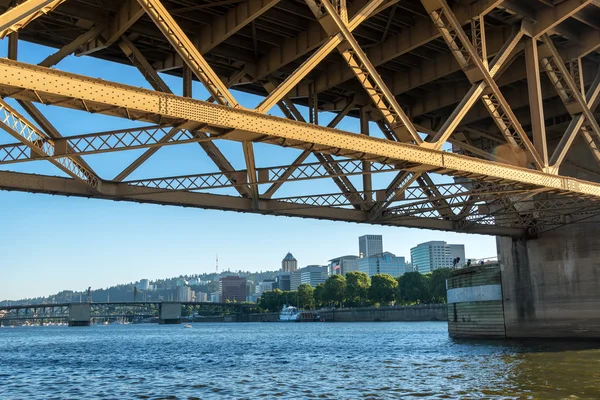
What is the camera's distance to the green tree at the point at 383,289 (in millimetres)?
194625

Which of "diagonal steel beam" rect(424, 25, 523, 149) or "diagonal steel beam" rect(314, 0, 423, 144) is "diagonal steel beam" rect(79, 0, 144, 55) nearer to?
"diagonal steel beam" rect(314, 0, 423, 144)

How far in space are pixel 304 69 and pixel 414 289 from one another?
175 m

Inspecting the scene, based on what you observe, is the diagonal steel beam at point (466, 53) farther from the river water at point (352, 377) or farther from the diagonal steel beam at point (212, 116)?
the river water at point (352, 377)

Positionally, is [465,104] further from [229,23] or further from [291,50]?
[229,23]

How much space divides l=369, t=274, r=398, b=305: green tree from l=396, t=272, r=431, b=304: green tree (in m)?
5.25

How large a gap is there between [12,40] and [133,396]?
15.1 meters

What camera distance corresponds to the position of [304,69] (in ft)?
49.0

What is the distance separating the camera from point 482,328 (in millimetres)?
48406

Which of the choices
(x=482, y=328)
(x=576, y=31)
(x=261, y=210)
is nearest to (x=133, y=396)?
(x=261, y=210)

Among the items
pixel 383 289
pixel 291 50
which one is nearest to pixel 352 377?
pixel 291 50

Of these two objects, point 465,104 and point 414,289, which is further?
point 414,289

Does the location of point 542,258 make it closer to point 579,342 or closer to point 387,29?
point 579,342

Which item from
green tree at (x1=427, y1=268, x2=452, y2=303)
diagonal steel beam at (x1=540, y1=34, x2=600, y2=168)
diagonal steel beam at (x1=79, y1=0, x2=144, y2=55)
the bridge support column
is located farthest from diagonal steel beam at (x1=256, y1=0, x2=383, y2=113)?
green tree at (x1=427, y1=268, x2=452, y2=303)

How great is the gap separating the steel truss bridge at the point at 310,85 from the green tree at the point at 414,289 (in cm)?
15433
